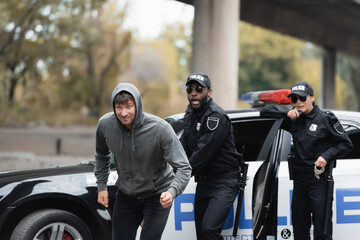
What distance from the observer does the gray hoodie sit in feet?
11.8

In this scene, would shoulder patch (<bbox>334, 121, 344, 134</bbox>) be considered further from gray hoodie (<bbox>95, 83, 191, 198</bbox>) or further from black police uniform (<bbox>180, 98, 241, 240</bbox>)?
gray hoodie (<bbox>95, 83, 191, 198</bbox>)

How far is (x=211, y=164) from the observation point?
4.37m

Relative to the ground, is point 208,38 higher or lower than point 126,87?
higher

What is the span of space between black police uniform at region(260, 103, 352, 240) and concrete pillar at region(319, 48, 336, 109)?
3588cm

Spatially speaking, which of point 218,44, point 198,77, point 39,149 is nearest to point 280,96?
point 198,77

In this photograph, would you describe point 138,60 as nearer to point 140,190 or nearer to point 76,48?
point 76,48

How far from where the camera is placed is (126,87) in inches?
140

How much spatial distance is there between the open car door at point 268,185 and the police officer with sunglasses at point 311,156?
0.18m

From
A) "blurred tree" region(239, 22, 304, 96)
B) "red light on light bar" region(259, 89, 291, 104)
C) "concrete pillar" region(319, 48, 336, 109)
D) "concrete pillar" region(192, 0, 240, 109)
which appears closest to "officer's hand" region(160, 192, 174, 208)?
"red light on light bar" region(259, 89, 291, 104)

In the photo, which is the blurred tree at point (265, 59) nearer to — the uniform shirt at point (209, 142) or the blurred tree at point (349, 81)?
the blurred tree at point (349, 81)

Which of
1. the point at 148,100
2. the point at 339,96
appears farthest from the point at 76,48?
the point at 339,96

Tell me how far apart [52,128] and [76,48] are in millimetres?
5119

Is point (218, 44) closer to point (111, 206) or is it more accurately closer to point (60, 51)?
point (111, 206)

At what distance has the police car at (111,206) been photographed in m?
4.51
